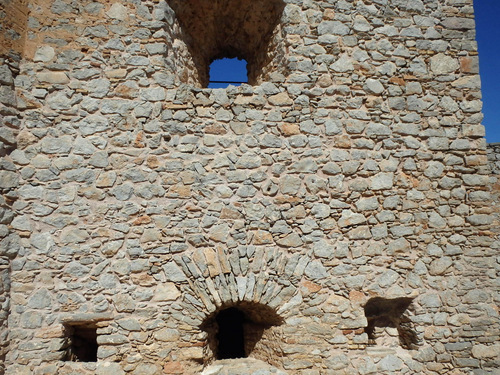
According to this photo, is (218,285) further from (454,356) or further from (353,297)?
(454,356)

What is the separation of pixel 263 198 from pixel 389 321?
201 centimetres

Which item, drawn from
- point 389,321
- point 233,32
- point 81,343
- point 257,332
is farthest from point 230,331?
point 233,32

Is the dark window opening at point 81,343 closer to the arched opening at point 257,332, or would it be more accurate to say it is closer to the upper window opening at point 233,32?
the arched opening at point 257,332

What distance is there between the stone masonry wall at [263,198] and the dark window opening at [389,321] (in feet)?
0.07

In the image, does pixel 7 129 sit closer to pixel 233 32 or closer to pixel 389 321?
pixel 233 32

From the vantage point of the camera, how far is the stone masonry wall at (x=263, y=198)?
3.71 m

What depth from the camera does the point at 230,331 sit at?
16.7 feet

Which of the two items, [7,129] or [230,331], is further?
[230,331]

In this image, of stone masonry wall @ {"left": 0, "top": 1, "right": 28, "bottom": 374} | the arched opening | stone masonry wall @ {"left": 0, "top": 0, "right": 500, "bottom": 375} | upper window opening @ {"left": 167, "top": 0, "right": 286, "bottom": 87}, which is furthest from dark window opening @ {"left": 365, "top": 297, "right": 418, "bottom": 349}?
stone masonry wall @ {"left": 0, "top": 1, "right": 28, "bottom": 374}

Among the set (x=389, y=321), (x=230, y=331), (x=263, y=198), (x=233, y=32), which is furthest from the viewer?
(x=230, y=331)

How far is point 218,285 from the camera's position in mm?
3764

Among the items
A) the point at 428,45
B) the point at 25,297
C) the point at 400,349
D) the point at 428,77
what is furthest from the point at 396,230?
the point at 25,297

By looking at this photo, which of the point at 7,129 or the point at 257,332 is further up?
the point at 7,129

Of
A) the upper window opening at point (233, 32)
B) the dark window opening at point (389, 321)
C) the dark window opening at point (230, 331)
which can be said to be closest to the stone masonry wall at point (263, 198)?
the dark window opening at point (389, 321)
